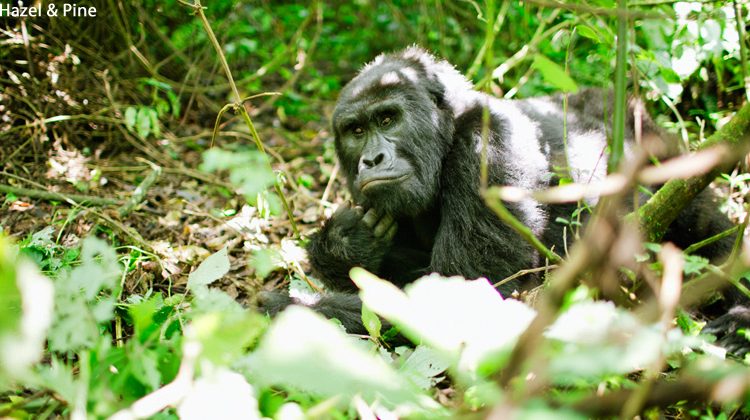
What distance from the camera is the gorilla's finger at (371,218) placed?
13.3 feet

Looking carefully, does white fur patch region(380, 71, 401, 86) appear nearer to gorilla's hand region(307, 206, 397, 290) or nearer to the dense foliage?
the dense foliage

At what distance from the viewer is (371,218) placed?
4062mm

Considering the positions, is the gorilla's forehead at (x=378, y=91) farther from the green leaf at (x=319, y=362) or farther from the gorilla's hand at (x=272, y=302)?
the green leaf at (x=319, y=362)

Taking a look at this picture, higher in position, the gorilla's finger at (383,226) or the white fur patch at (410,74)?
the white fur patch at (410,74)

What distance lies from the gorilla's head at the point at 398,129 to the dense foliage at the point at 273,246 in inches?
21.0

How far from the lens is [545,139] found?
4.06 metres

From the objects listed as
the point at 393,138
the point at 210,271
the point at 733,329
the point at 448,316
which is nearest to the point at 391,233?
the point at 393,138

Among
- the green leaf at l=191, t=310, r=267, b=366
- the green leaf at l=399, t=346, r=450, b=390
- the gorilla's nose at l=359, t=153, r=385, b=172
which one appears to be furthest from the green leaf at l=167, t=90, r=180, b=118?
the green leaf at l=191, t=310, r=267, b=366

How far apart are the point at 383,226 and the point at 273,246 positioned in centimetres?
97

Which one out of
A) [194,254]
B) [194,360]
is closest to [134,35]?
[194,254]

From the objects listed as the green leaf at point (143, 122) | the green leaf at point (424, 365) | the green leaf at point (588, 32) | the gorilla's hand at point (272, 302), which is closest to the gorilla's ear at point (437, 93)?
the green leaf at point (588, 32)

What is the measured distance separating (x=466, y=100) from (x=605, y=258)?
8.83 feet

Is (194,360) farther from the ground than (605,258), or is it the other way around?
(605,258)

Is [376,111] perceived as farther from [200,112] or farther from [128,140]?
[200,112]
